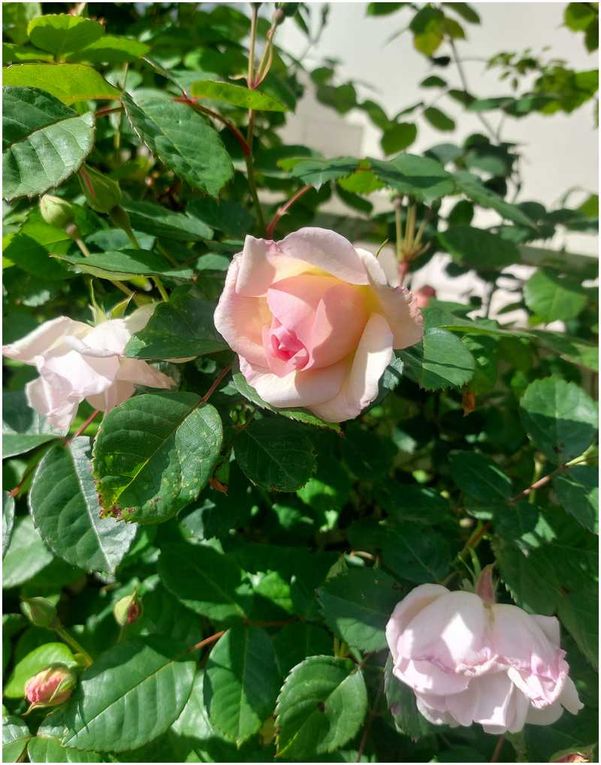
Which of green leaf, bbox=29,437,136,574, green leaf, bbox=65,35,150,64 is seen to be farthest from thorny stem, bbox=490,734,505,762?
green leaf, bbox=65,35,150,64

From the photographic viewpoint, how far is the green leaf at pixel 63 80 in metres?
0.51

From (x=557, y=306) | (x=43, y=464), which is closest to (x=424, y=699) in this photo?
(x=43, y=464)

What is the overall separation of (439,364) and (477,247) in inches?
17.5

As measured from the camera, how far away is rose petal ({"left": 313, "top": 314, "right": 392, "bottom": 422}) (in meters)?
0.38

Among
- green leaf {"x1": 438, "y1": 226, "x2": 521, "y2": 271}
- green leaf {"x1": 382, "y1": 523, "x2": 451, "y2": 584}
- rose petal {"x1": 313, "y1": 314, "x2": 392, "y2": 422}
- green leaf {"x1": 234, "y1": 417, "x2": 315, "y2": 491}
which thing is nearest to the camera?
rose petal {"x1": 313, "y1": 314, "x2": 392, "y2": 422}

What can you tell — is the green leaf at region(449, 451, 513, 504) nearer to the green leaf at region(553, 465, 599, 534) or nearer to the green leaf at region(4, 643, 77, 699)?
the green leaf at region(553, 465, 599, 534)

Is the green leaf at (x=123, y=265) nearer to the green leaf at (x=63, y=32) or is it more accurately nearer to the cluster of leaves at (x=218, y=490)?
the cluster of leaves at (x=218, y=490)

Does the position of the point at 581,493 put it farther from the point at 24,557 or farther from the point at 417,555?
the point at 24,557

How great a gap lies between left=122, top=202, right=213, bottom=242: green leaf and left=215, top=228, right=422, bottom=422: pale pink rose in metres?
0.21

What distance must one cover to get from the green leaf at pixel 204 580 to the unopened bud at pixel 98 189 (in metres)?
0.34

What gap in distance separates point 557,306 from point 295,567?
0.52m

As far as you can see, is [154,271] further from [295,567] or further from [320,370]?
[295,567]

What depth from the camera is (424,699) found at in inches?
19.1

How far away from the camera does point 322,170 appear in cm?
67
